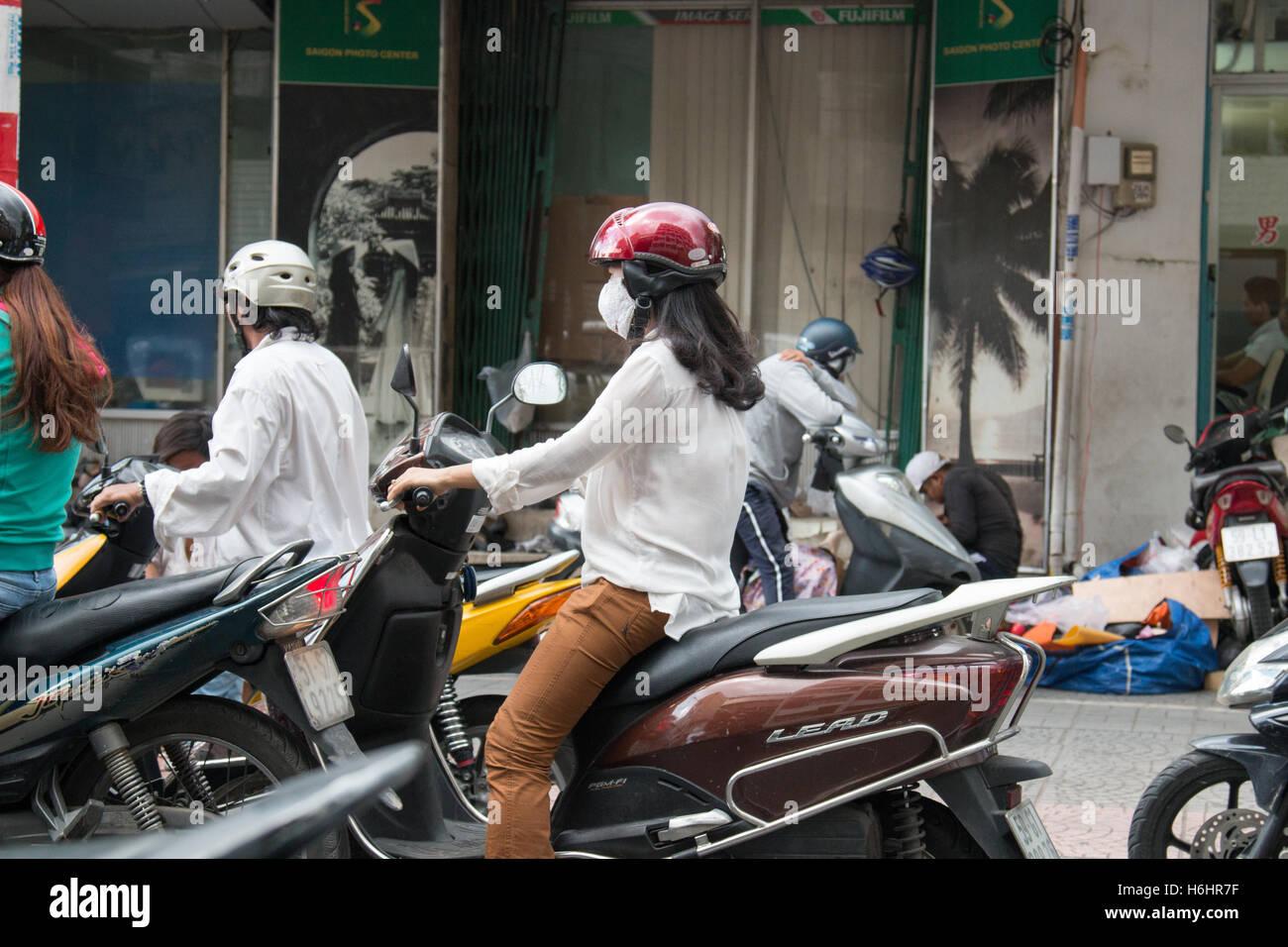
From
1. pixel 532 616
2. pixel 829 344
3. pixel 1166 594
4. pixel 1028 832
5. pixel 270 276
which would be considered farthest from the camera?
pixel 1166 594

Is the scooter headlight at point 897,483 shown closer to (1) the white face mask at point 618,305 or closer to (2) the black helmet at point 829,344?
(2) the black helmet at point 829,344

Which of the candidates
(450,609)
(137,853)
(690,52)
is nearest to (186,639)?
(450,609)

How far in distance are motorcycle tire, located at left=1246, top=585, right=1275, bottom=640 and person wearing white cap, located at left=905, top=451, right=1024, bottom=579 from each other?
A: 115 centimetres

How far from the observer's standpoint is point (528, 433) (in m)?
10.0

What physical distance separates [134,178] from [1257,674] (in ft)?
29.6

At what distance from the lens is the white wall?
890 centimetres

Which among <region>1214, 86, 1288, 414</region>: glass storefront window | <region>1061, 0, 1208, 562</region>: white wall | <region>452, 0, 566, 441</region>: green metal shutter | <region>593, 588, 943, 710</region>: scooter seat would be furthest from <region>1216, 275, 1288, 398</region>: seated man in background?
<region>593, 588, 943, 710</region>: scooter seat

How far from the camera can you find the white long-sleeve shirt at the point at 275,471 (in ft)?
12.4

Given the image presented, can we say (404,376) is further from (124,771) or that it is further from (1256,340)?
(1256,340)

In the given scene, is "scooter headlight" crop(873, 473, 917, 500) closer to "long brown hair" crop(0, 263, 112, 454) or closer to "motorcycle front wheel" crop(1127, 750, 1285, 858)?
"motorcycle front wheel" crop(1127, 750, 1285, 858)

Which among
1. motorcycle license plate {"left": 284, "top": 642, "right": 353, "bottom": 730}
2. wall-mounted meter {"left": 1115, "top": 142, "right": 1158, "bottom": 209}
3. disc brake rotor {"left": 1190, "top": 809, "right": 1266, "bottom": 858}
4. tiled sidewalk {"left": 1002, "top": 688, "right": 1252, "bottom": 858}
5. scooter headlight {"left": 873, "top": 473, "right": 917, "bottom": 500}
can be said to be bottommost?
tiled sidewalk {"left": 1002, "top": 688, "right": 1252, "bottom": 858}

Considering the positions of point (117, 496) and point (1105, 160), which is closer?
point (117, 496)

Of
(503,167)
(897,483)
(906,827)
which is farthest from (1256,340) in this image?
(906,827)

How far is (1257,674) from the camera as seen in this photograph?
349 centimetres
